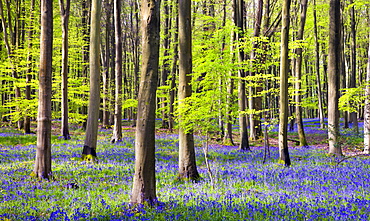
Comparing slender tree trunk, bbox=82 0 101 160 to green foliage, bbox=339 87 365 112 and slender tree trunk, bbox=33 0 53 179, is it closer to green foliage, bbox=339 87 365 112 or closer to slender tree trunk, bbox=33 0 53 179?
slender tree trunk, bbox=33 0 53 179

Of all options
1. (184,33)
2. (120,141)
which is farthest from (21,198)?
(120,141)

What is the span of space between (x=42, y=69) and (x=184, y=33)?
4.40 metres

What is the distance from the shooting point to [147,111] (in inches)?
215

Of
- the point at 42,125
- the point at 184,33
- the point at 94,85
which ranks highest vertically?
the point at 184,33

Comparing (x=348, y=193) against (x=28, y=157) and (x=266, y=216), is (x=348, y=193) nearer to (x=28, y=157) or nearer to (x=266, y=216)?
(x=266, y=216)

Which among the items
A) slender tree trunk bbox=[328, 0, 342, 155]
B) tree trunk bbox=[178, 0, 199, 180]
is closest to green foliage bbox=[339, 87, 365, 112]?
slender tree trunk bbox=[328, 0, 342, 155]

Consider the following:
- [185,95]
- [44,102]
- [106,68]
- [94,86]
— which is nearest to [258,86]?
[185,95]

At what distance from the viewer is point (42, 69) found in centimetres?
827

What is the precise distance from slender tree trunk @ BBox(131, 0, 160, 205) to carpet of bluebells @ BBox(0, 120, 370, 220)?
0.38 m

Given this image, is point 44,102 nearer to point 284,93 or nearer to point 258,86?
point 284,93

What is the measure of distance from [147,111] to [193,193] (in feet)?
8.08

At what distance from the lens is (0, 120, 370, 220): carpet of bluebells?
5051 millimetres

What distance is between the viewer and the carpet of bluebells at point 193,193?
16.6 ft

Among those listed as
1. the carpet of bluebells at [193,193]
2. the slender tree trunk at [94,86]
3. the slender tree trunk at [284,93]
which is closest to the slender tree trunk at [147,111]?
the carpet of bluebells at [193,193]
